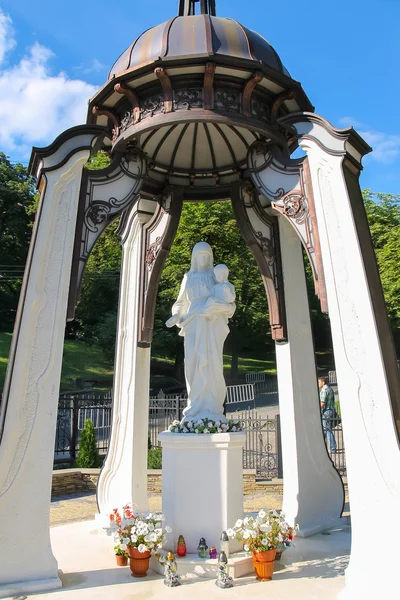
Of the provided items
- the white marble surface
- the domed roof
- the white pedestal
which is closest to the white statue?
the white pedestal

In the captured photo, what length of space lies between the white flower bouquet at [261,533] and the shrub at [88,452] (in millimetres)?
5680

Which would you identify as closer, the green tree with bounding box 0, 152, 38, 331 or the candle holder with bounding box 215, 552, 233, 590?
the candle holder with bounding box 215, 552, 233, 590

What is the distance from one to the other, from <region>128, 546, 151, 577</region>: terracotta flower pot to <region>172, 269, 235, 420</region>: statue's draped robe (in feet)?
4.71

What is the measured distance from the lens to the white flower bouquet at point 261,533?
4449mm

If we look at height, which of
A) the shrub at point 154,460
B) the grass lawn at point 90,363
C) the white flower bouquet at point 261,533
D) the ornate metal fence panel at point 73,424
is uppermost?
the grass lawn at point 90,363

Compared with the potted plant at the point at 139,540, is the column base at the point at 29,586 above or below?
below

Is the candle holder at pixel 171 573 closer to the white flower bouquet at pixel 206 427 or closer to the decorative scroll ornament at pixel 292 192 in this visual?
the white flower bouquet at pixel 206 427

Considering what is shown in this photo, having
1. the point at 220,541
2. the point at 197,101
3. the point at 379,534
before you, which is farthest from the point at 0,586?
the point at 197,101

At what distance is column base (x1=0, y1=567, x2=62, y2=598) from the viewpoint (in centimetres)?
392

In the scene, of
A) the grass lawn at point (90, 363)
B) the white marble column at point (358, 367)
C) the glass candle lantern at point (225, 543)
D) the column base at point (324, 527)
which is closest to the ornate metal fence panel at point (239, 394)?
the grass lawn at point (90, 363)

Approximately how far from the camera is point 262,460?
1079 centimetres

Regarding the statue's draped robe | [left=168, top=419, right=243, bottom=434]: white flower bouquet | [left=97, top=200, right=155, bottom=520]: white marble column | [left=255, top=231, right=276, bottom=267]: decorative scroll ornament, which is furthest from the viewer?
[left=255, top=231, right=276, bottom=267]: decorative scroll ornament

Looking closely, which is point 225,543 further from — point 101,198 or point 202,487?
point 101,198

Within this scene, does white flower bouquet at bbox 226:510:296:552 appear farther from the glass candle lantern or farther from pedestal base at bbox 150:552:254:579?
pedestal base at bbox 150:552:254:579
